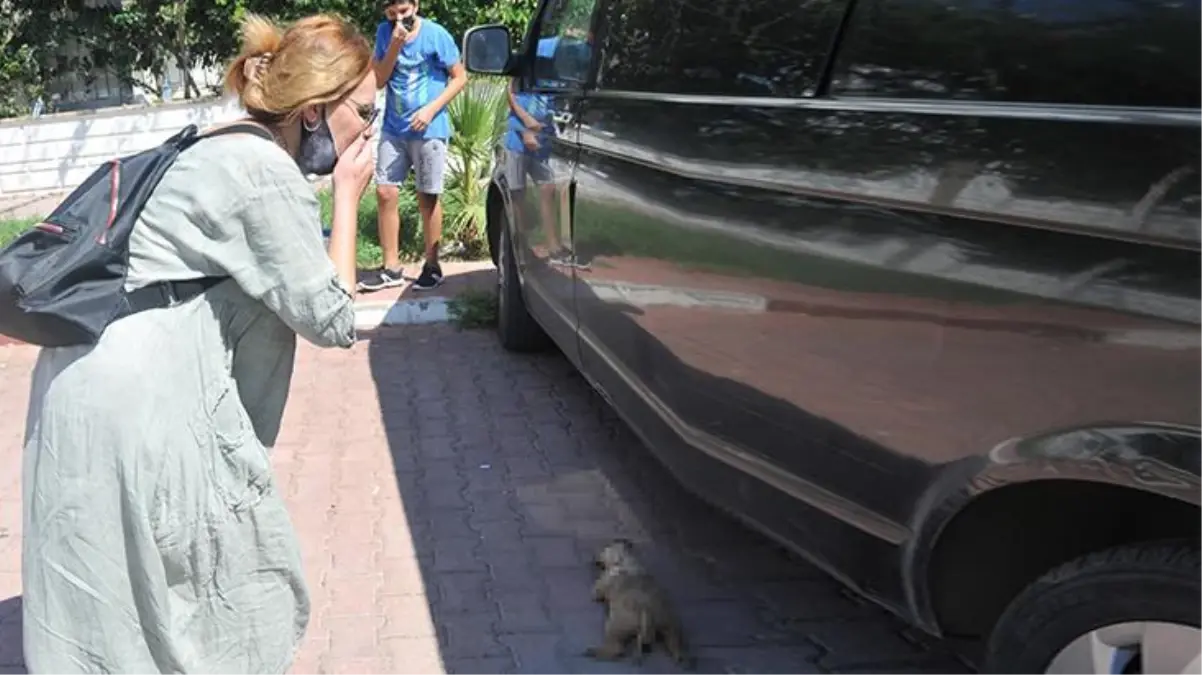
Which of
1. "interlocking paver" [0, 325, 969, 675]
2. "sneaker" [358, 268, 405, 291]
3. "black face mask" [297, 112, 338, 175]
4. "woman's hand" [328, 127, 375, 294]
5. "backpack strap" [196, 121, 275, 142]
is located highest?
"backpack strap" [196, 121, 275, 142]

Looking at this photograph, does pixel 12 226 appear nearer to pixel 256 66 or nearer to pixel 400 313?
pixel 400 313

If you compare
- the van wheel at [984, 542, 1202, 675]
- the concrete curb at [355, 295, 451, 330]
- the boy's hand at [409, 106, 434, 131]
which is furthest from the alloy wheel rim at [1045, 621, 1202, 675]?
the boy's hand at [409, 106, 434, 131]

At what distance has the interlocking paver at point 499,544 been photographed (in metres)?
3.42

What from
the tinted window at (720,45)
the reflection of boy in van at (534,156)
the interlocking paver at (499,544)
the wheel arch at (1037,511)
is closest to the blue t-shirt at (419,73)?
the reflection of boy in van at (534,156)

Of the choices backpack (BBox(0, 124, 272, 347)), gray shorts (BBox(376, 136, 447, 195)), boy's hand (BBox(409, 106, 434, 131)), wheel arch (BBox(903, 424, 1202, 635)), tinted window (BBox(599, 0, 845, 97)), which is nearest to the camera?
wheel arch (BBox(903, 424, 1202, 635))

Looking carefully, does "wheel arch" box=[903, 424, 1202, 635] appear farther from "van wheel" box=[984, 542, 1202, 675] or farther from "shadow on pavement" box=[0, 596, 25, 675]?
"shadow on pavement" box=[0, 596, 25, 675]

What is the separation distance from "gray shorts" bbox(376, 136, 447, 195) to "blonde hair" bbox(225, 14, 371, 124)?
477 centimetres

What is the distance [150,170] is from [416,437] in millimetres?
→ 3071

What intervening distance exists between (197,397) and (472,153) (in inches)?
244

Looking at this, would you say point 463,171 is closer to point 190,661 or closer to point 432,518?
point 432,518

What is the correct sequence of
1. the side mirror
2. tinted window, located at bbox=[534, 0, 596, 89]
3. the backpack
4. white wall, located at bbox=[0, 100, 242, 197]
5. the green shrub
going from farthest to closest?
white wall, located at bbox=[0, 100, 242, 197] < the green shrub < the side mirror < tinted window, located at bbox=[534, 0, 596, 89] < the backpack

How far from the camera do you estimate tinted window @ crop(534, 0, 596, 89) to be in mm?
4661

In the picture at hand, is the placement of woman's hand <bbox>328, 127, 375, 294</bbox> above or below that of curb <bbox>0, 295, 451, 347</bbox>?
above

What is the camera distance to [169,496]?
2.25 m
